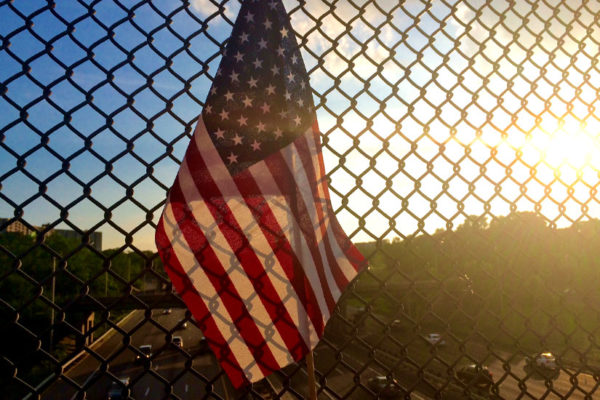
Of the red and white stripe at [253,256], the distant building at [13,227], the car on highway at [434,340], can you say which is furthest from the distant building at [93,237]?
the car on highway at [434,340]

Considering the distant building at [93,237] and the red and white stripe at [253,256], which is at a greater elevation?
the red and white stripe at [253,256]

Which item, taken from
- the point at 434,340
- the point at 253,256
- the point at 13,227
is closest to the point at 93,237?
the point at 253,256

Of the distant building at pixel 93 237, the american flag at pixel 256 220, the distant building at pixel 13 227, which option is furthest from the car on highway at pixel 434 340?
the distant building at pixel 13 227

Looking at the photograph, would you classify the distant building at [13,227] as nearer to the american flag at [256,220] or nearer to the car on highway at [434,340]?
the american flag at [256,220]

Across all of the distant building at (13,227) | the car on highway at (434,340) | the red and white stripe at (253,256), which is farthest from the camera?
the car on highway at (434,340)

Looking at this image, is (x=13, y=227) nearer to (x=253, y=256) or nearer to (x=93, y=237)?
(x=93, y=237)

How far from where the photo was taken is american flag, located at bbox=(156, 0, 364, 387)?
6.75 feet

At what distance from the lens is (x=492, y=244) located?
108 inches

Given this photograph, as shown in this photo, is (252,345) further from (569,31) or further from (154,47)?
(569,31)

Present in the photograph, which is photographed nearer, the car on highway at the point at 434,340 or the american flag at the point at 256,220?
the american flag at the point at 256,220

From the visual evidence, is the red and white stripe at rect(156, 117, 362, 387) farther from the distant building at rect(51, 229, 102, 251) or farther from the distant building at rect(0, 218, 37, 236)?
Answer: the distant building at rect(0, 218, 37, 236)

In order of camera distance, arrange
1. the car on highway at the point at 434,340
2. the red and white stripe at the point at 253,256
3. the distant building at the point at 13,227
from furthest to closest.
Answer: the car on highway at the point at 434,340 < the red and white stripe at the point at 253,256 < the distant building at the point at 13,227

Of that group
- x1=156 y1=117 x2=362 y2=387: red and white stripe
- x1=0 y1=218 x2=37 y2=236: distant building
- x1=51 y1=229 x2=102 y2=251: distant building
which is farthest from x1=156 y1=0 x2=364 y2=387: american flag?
x1=0 y1=218 x2=37 y2=236: distant building

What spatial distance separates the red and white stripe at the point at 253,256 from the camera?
205cm
